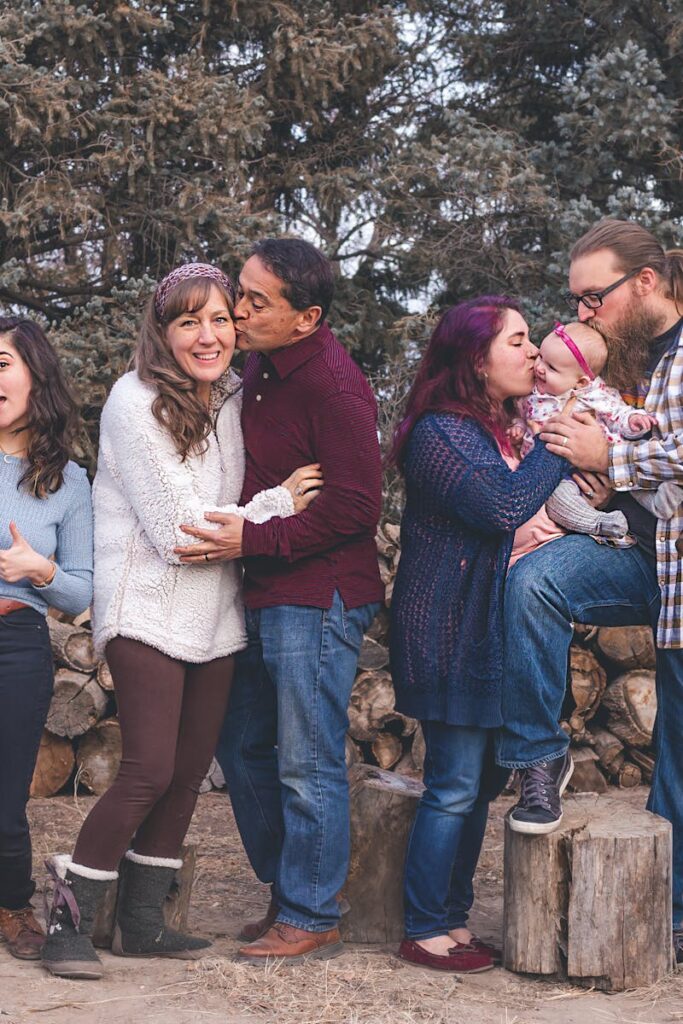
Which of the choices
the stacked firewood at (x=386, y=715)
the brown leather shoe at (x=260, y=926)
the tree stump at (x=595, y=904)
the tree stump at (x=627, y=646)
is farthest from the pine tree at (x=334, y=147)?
the tree stump at (x=595, y=904)

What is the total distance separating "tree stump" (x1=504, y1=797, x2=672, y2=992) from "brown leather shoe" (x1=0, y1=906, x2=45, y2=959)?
157cm

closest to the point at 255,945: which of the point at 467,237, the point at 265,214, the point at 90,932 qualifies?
the point at 90,932

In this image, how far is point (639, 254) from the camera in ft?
13.0

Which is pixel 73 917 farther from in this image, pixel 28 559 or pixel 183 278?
pixel 183 278

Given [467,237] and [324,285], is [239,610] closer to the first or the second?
[324,285]

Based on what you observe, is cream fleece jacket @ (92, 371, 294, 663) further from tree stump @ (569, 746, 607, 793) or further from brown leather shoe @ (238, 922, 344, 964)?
tree stump @ (569, 746, 607, 793)

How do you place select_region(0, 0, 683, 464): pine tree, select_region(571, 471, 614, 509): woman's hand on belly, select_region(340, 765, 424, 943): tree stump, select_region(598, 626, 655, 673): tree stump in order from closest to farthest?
select_region(571, 471, 614, 509): woman's hand on belly → select_region(340, 765, 424, 943): tree stump → select_region(598, 626, 655, 673): tree stump → select_region(0, 0, 683, 464): pine tree

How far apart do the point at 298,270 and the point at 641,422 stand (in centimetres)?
122

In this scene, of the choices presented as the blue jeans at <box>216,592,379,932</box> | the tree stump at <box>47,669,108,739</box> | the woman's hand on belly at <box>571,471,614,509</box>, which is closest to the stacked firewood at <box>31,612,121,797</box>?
the tree stump at <box>47,669,108,739</box>

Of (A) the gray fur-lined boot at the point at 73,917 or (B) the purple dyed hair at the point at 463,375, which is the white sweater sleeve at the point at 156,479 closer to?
(B) the purple dyed hair at the point at 463,375

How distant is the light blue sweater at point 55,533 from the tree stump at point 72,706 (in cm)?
221

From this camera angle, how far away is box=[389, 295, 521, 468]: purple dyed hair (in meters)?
3.82

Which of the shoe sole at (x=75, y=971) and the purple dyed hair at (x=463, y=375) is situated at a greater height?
the purple dyed hair at (x=463, y=375)

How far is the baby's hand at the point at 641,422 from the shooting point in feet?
12.6
